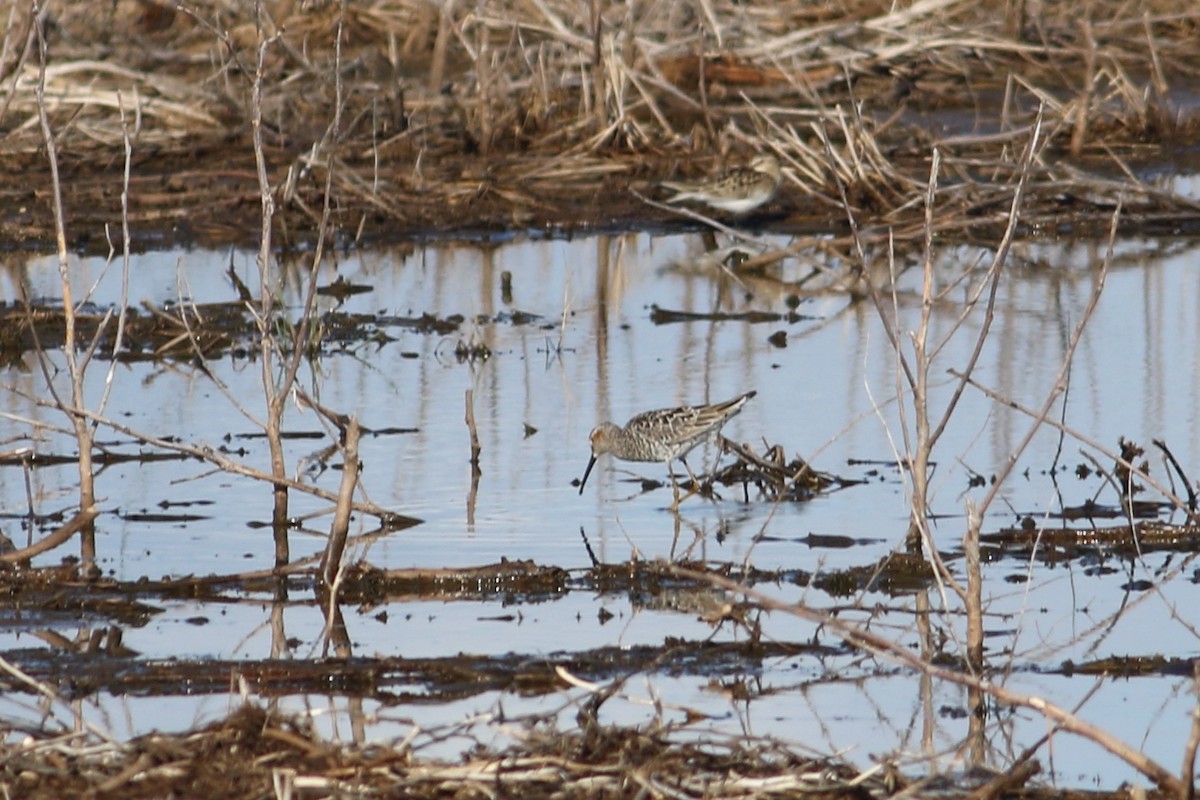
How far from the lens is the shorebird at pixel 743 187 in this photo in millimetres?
14875

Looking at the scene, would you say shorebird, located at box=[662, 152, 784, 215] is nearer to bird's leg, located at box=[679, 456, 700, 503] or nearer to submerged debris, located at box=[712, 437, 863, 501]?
bird's leg, located at box=[679, 456, 700, 503]

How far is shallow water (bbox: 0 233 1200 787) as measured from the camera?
5859 mm

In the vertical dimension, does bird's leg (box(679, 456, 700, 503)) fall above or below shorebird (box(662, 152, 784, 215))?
below

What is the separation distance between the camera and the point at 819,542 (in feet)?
24.6

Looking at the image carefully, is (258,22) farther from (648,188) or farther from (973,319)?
(648,188)

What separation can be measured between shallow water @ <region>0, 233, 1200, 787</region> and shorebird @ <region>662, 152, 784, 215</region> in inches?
17.0

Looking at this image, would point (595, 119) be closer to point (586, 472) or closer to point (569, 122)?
point (569, 122)

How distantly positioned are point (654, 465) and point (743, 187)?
5.21m

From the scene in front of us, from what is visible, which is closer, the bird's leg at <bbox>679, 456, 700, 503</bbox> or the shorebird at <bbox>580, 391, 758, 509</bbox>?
the bird's leg at <bbox>679, 456, 700, 503</bbox>

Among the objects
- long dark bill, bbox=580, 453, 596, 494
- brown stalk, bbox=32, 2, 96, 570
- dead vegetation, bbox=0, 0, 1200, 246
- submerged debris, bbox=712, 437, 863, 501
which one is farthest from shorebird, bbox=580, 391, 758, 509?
dead vegetation, bbox=0, 0, 1200, 246

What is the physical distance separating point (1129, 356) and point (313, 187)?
6376mm

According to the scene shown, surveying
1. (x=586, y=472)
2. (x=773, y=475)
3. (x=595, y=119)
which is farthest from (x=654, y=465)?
(x=595, y=119)

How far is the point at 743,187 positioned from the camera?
14.9 metres

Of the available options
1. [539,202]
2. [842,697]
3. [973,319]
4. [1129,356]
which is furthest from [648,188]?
[842,697]
